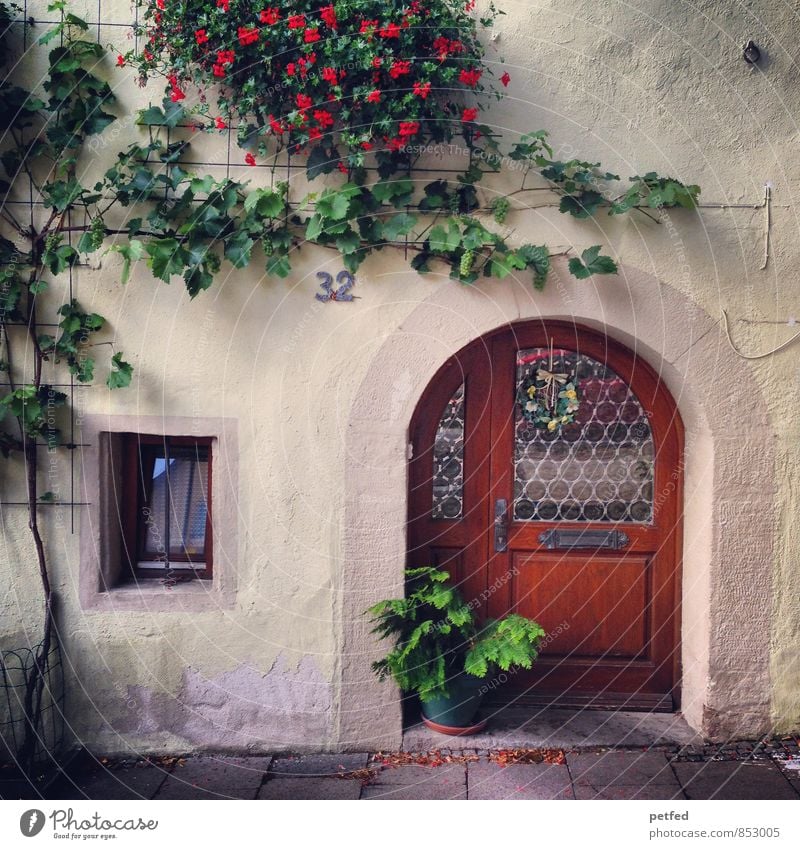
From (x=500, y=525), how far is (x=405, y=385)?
35.7 inches

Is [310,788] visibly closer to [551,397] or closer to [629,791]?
[629,791]

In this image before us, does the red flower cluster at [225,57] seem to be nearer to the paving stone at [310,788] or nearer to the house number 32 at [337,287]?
the house number 32 at [337,287]

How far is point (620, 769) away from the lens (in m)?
3.98

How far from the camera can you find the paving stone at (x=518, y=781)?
12.5 ft

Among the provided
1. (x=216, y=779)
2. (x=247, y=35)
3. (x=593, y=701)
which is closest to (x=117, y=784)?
(x=216, y=779)

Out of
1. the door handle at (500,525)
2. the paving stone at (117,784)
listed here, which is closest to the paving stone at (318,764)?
the paving stone at (117,784)

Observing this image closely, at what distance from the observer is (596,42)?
4078 mm

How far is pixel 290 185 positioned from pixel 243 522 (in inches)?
63.2

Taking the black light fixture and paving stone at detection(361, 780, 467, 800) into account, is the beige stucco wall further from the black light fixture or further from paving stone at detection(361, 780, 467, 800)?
paving stone at detection(361, 780, 467, 800)

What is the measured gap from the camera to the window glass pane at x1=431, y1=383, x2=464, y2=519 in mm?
4422

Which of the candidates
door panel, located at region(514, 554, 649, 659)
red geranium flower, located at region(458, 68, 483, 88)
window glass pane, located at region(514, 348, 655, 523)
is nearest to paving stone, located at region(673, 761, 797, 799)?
door panel, located at region(514, 554, 649, 659)

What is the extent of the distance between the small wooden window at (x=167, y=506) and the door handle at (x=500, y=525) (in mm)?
1438
